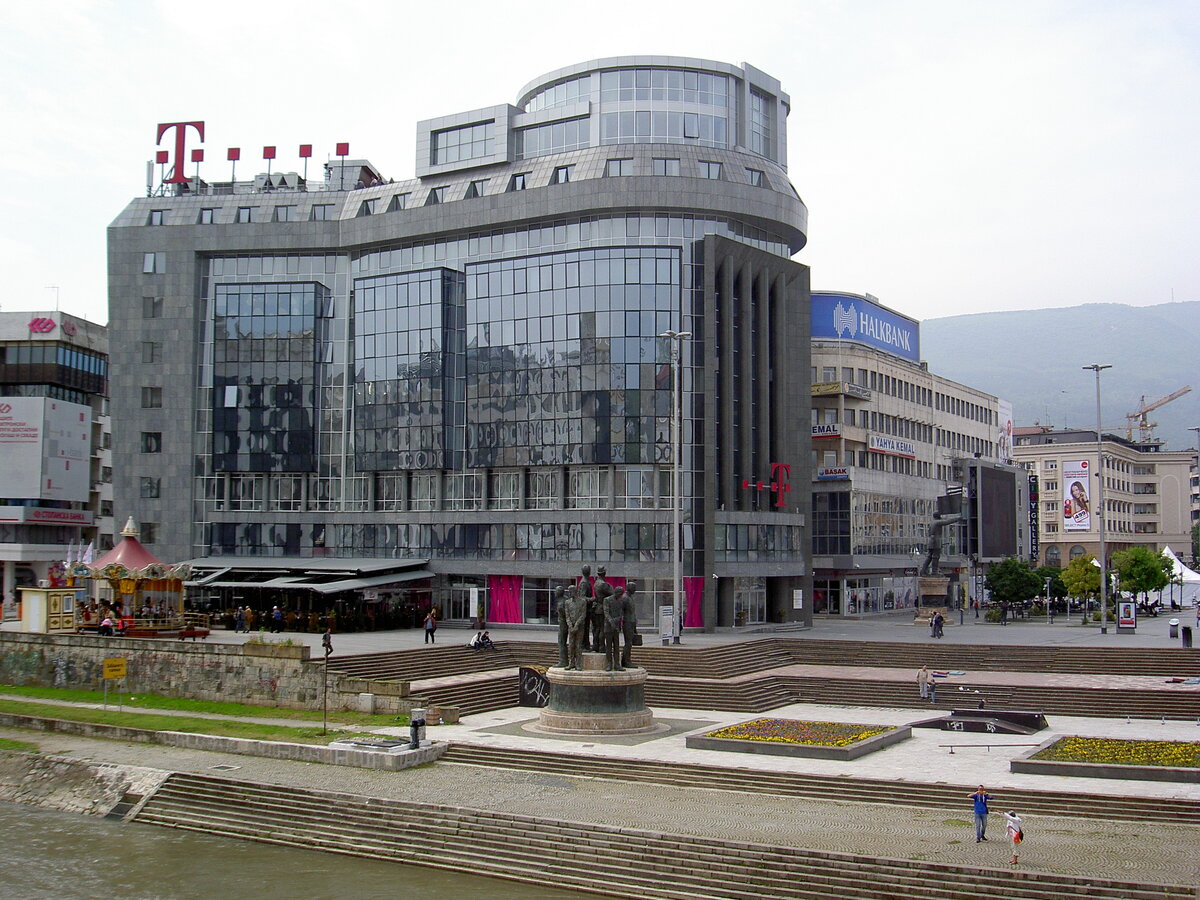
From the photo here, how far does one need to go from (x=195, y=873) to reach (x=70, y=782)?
1179cm

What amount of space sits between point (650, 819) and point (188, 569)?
4083cm

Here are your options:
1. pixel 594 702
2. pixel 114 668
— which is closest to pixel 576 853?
pixel 594 702

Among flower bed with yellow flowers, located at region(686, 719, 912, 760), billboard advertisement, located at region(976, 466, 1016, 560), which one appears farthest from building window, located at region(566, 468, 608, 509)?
billboard advertisement, located at region(976, 466, 1016, 560)

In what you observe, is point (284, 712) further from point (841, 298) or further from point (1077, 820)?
point (841, 298)

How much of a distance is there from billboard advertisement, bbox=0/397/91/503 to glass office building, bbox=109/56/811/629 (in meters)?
19.1

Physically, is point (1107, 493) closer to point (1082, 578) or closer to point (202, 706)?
point (1082, 578)

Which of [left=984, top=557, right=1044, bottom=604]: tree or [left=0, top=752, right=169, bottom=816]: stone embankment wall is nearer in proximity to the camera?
[left=0, top=752, right=169, bottom=816]: stone embankment wall

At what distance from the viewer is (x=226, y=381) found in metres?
83.7

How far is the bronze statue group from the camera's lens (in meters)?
43.7

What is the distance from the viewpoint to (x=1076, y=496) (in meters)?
141

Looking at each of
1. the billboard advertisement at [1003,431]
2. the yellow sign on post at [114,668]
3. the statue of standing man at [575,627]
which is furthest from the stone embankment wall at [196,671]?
the billboard advertisement at [1003,431]

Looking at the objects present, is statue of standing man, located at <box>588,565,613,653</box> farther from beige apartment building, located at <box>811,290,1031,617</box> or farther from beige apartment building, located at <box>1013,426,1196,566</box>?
beige apartment building, located at <box>1013,426,1196,566</box>

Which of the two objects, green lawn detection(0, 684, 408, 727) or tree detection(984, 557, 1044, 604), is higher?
tree detection(984, 557, 1044, 604)

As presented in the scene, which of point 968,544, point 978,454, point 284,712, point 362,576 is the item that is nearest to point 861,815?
point 284,712
